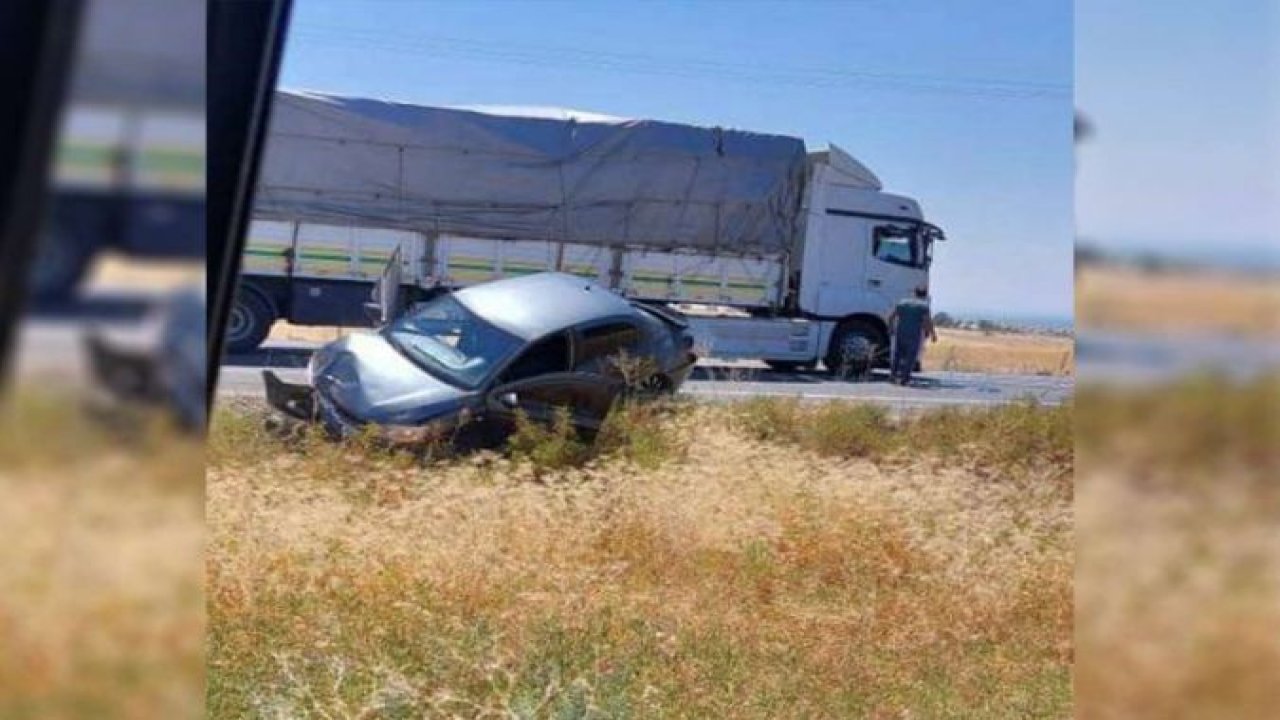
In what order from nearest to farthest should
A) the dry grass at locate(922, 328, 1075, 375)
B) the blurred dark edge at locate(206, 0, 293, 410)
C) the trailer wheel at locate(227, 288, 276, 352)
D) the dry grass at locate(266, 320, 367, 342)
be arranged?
the blurred dark edge at locate(206, 0, 293, 410) < the trailer wheel at locate(227, 288, 276, 352) < the dry grass at locate(922, 328, 1075, 375) < the dry grass at locate(266, 320, 367, 342)

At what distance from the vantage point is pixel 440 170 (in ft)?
10.3

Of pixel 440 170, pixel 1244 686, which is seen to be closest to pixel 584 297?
pixel 440 170

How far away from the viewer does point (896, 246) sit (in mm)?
2828

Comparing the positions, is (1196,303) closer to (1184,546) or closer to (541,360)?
(1184,546)

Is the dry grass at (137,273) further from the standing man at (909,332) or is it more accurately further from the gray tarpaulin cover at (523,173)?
the standing man at (909,332)

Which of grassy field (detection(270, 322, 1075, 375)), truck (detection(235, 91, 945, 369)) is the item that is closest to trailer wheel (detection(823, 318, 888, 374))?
truck (detection(235, 91, 945, 369))

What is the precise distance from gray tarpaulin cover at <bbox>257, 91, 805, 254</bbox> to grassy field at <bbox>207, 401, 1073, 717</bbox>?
2.53 ft

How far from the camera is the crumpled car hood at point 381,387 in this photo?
8.16 ft

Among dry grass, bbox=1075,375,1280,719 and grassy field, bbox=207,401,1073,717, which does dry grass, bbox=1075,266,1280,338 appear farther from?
grassy field, bbox=207,401,1073,717

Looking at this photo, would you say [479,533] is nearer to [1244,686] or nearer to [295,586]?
[295,586]

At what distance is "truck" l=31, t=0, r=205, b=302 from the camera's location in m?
0.48

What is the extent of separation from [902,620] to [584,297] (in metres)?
1.21

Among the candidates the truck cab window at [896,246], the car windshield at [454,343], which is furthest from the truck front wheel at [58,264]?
the truck cab window at [896,246]

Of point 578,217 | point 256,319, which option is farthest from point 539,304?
point 256,319
